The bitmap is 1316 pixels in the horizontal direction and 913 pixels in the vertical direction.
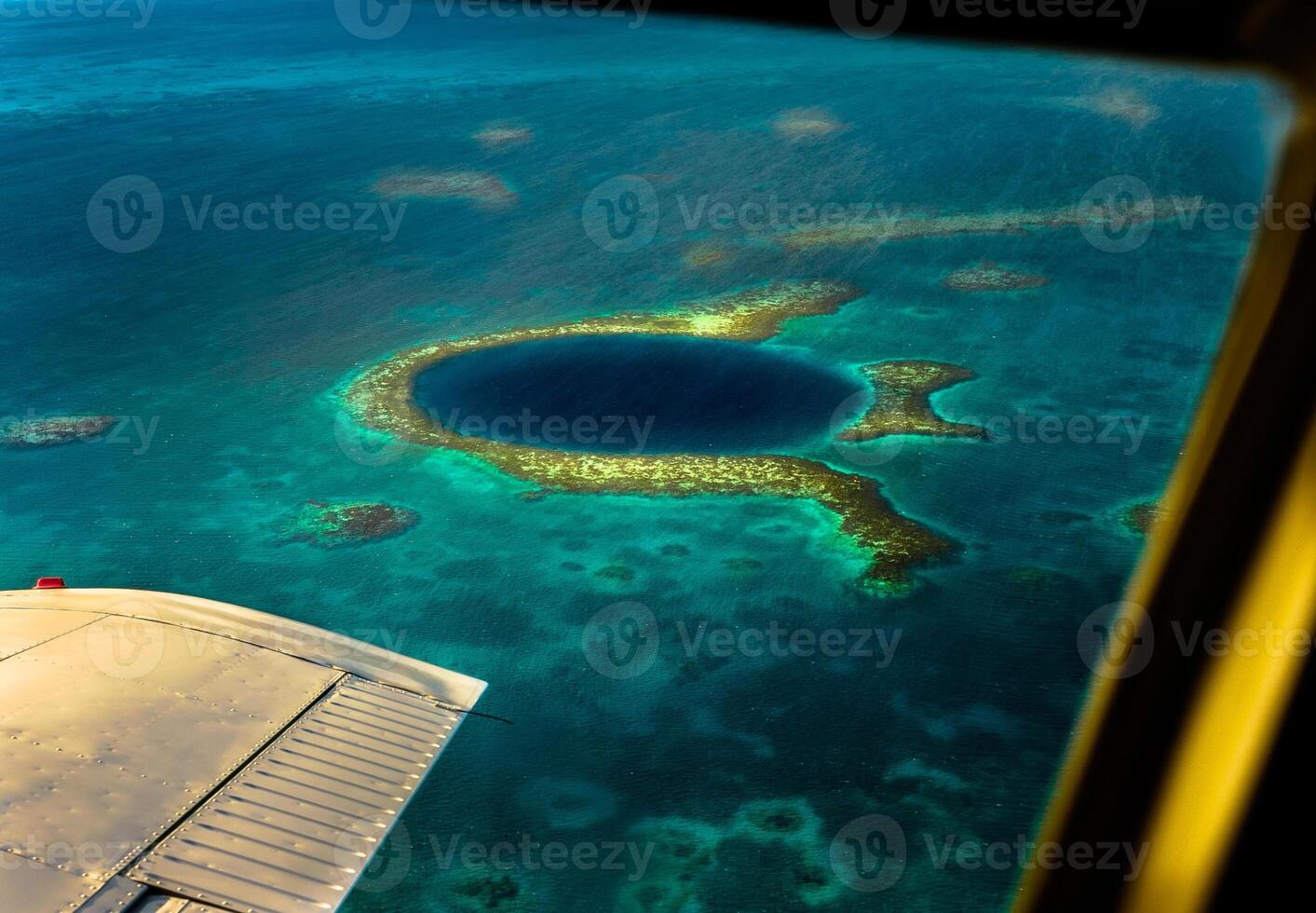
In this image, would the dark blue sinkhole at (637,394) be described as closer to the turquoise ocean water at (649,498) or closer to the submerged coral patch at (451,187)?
the turquoise ocean water at (649,498)

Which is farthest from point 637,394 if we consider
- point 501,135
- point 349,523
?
point 501,135

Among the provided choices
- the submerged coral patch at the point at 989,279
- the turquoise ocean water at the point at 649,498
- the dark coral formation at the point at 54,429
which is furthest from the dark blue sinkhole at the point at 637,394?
the submerged coral patch at the point at 989,279

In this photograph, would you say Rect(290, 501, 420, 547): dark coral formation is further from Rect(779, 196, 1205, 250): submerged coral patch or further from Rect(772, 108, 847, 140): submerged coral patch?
Rect(772, 108, 847, 140): submerged coral patch

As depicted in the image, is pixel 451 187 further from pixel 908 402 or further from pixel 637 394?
pixel 908 402

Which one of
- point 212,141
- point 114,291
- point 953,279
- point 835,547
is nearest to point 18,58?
point 212,141

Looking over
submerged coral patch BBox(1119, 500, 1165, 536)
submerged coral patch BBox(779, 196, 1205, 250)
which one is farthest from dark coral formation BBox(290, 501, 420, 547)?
submerged coral patch BBox(779, 196, 1205, 250)
